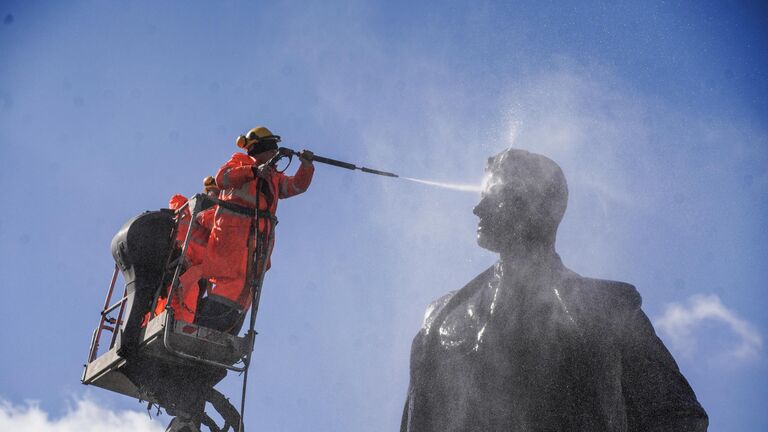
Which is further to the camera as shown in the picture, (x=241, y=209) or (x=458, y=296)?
(x=241, y=209)

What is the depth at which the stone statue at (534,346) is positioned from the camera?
4379mm

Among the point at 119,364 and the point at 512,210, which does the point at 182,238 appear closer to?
the point at 119,364

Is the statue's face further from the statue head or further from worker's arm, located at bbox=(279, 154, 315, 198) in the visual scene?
worker's arm, located at bbox=(279, 154, 315, 198)

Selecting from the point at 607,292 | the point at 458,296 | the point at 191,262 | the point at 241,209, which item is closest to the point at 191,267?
the point at 191,262

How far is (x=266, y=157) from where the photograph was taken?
12.6m

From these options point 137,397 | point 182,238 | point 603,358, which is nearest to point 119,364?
point 137,397

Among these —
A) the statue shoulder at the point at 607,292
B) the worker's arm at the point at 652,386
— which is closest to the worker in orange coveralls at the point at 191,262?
the statue shoulder at the point at 607,292

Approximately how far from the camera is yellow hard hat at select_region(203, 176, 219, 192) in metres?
12.6

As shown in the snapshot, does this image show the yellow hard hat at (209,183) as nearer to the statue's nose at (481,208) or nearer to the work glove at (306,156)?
the work glove at (306,156)

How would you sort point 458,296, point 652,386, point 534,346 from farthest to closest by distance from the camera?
point 458,296
point 534,346
point 652,386

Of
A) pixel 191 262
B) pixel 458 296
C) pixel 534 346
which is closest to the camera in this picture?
pixel 534 346

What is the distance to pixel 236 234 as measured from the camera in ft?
Result: 37.6

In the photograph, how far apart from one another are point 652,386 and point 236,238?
25.4 ft

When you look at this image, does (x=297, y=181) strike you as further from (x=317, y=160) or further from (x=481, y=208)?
(x=481, y=208)
